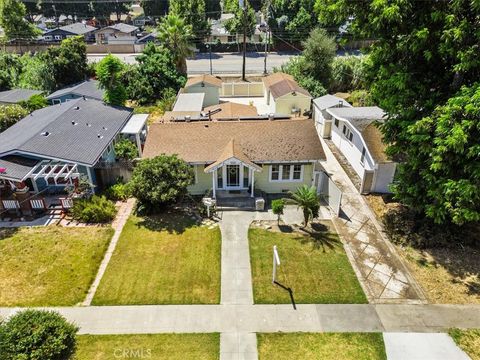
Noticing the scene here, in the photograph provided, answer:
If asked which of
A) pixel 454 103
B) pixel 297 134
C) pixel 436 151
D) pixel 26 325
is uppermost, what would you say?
pixel 454 103

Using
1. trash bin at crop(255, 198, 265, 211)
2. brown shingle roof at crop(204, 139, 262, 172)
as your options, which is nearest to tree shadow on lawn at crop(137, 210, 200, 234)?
brown shingle roof at crop(204, 139, 262, 172)

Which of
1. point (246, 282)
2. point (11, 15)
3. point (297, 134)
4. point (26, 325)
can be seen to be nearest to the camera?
point (26, 325)

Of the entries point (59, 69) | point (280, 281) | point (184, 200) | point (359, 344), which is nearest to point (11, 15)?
point (59, 69)

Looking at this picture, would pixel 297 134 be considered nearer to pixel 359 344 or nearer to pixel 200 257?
pixel 200 257

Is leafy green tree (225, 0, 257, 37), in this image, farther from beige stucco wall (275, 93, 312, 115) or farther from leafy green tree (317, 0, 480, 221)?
leafy green tree (317, 0, 480, 221)

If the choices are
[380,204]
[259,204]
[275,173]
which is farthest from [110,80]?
[380,204]

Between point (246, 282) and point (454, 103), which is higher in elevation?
point (454, 103)
